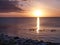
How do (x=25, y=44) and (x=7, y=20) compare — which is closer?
(x=25, y=44)

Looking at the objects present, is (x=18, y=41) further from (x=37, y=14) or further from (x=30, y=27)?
(x=37, y=14)

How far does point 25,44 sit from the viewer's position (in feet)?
7.79

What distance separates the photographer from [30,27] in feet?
8.26

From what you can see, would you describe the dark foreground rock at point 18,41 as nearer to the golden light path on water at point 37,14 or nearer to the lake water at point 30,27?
the lake water at point 30,27

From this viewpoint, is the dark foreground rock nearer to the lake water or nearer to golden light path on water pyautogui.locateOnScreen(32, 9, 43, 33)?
the lake water

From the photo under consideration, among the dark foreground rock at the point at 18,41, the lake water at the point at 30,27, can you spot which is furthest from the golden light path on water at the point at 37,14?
the dark foreground rock at the point at 18,41

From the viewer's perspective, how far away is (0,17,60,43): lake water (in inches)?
97.2

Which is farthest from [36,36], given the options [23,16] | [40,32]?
[23,16]

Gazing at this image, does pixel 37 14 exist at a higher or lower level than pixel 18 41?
higher

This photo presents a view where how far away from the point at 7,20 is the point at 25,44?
0.46 meters

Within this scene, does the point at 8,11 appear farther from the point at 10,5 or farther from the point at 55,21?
the point at 55,21

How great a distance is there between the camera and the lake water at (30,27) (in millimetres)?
2469

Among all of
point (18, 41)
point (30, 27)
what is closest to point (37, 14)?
point (30, 27)

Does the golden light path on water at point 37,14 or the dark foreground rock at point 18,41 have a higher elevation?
the golden light path on water at point 37,14
